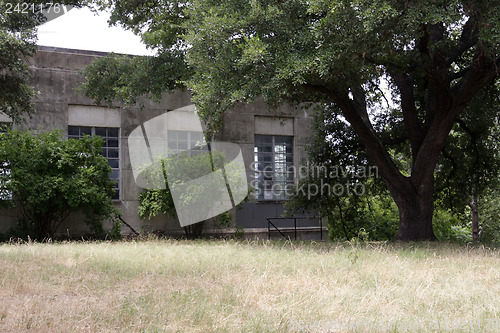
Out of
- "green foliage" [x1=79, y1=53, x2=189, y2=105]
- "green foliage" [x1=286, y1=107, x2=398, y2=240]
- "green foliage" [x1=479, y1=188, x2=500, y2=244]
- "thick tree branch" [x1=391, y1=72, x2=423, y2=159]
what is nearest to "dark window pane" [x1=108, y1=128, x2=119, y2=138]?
"green foliage" [x1=79, y1=53, x2=189, y2=105]

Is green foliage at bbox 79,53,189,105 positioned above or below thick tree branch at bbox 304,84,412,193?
above

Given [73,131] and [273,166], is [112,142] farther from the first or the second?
[273,166]

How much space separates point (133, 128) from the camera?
18062mm

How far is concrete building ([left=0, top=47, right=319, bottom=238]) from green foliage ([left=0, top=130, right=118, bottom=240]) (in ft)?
2.10

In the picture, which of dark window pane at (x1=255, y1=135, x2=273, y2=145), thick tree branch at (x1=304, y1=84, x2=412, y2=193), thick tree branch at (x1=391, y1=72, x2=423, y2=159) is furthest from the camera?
dark window pane at (x1=255, y1=135, x2=273, y2=145)

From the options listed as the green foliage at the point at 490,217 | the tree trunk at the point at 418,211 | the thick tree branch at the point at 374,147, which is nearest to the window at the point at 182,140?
the thick tree branch at the point at 374,147

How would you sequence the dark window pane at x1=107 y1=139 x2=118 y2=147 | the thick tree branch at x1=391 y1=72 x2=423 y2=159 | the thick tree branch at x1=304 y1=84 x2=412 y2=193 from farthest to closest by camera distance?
the dark window pane at x1=107 y1=139 x2=118 y2=147 → the thick tree branch at x1=391 y1=72 x2=423 y2=159 → the thick tree branch at x1=304 y1=84 x2=412 y2=193

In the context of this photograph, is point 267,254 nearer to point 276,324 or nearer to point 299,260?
point 299,260

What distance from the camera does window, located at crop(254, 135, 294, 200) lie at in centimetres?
1995

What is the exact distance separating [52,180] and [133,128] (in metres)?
3.76

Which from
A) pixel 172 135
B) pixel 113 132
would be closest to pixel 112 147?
pixel 113 132

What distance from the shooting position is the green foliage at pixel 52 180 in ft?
49.8

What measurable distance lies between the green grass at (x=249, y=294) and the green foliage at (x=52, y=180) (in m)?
6.71

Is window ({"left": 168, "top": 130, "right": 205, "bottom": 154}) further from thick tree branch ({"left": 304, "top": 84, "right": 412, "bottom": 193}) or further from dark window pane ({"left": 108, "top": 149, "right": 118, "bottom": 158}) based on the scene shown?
thick tree branch ({"left": 304, "top": 84, "right": 412, "bottom": 193})
